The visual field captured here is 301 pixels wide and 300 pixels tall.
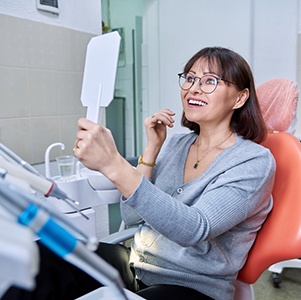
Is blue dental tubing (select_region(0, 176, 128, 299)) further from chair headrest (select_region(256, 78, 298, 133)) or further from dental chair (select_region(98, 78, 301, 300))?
chair headrest (select_region(256, 78, 298, 133))

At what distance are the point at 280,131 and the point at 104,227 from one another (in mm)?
1125

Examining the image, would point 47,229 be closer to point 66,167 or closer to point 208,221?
point 208,221

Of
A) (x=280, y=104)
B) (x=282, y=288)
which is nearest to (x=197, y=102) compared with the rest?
(x=280, y=104)

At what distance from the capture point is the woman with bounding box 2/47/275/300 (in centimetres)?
69

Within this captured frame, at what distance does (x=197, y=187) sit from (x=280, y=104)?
50cm

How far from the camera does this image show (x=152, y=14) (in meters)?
2.89

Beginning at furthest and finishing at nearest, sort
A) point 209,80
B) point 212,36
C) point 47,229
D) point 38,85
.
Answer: point 212,36 → point 38,85 → point 209,80 → point 47,229

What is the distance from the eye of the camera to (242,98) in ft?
3.36

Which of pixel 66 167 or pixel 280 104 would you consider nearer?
pixel 280 104

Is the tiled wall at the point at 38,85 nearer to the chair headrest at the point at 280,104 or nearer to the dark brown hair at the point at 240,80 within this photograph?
the dark brown hair at the point at 240,80

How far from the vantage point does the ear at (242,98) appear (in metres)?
1.02

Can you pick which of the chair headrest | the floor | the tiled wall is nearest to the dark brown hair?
the chair headrest

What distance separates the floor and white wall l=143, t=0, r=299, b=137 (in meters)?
1.30

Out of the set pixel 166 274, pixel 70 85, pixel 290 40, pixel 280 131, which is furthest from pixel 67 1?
pixel 290 40
